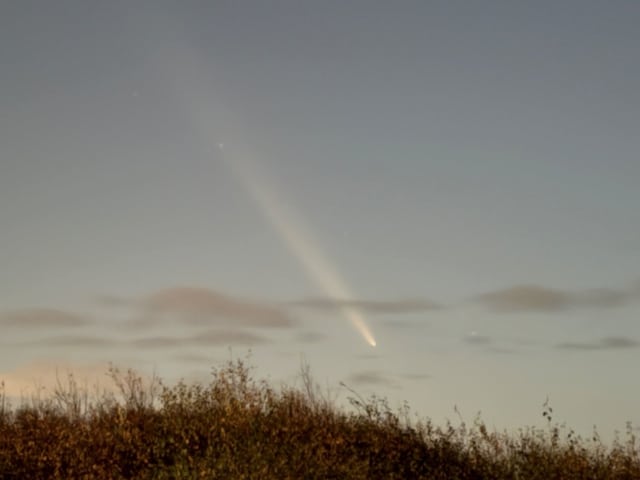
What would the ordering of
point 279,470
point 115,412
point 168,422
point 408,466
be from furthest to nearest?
point 115,412 → point 168,422 → point 408,466 → point 279,470

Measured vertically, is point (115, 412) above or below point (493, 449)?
above

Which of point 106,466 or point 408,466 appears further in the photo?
point 408,466

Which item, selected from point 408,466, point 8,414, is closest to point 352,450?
point 408,466

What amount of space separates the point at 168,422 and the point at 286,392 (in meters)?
2.93

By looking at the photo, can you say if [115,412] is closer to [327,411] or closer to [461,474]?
[327,411]

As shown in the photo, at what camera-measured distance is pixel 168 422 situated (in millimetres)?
16828

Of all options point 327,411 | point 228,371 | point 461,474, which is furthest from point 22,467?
point 461,474

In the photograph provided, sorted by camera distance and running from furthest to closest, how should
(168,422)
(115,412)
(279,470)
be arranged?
(115,412) → (168,422) → (279,470)

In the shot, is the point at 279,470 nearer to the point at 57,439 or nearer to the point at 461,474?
the point at 461,474

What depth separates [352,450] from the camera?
51.4 ft

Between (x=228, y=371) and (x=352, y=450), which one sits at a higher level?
(x=228, y=371)

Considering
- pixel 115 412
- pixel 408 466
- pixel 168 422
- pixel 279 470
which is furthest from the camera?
pixel 115 412

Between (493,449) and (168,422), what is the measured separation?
6.21 meters

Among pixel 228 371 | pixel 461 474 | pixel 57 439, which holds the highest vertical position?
pixel 228 371
